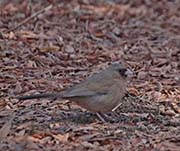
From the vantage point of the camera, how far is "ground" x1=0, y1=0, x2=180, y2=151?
229 inches

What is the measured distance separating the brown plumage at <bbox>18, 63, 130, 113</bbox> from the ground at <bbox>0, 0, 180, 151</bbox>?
164 millimetres

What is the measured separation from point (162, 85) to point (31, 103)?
1.47 meters

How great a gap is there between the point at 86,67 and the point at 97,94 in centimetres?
201

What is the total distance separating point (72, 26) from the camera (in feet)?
33.7

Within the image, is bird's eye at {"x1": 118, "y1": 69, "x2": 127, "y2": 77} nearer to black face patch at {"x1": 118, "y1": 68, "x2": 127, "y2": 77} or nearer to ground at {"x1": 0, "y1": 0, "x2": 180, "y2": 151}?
black face patch at {"x1": 118, "y1": 68, "x2": 127, "y2": 77}

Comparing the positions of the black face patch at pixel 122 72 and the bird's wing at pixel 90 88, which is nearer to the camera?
the bird's wing at pixel 90 88

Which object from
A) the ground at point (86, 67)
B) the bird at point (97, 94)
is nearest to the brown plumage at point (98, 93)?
the bird at point (97, 94)

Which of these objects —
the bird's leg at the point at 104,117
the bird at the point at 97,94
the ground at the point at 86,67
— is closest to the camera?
the ground at the point at 86,67

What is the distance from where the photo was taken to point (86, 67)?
823 cm

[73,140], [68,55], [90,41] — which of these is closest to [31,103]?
[73,140]

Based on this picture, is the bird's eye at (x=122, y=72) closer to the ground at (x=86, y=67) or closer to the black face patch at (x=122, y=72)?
the black face patch at (x=122, y=72)

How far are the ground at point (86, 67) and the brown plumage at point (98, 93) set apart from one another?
16cm

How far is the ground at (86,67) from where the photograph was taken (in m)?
5.82

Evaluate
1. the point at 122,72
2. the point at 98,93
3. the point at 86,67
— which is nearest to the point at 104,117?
the point at 98,93
